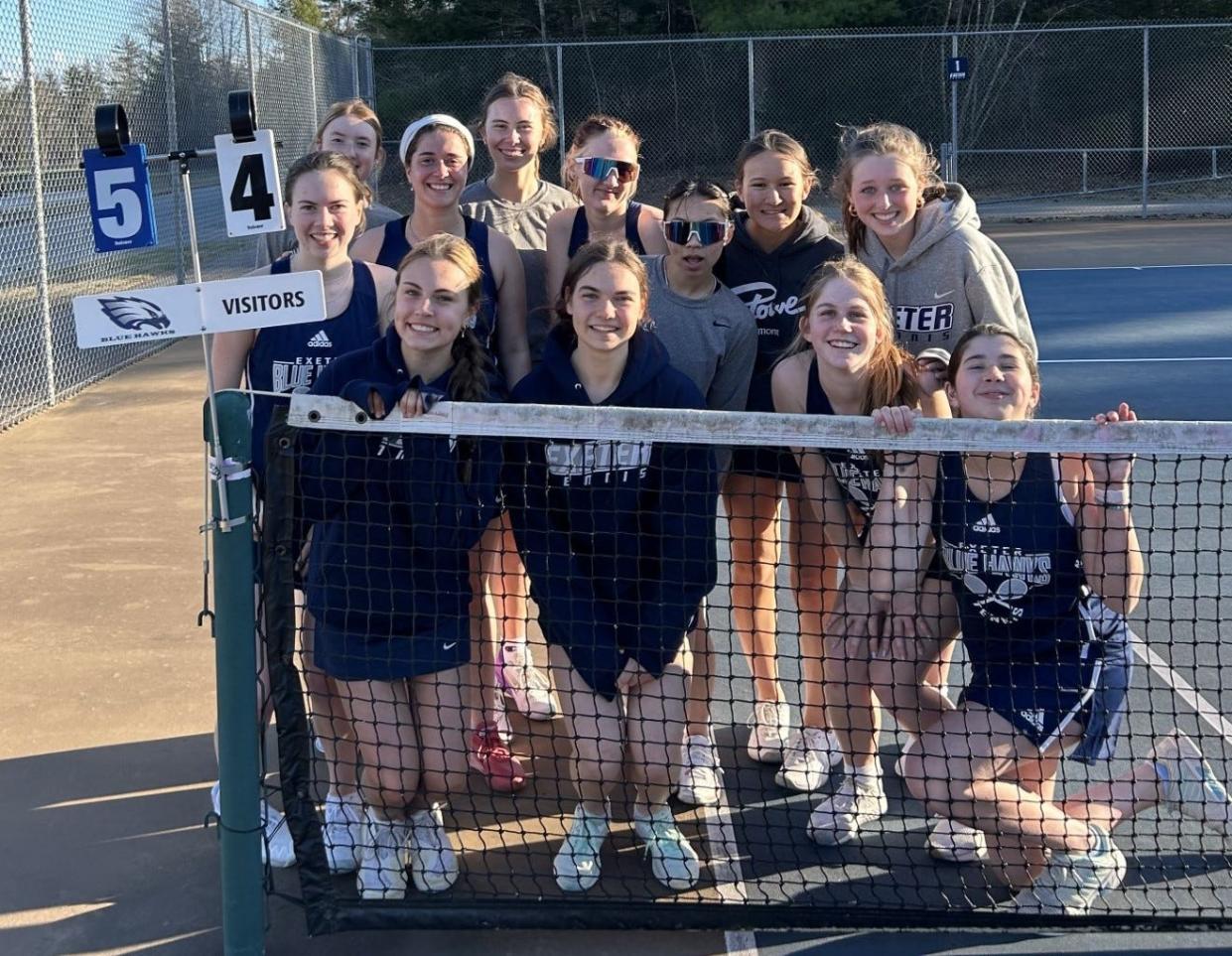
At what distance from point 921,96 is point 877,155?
23.2 m

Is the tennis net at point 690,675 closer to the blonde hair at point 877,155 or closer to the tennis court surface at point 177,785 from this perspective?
the tennis court surface at point 177,785

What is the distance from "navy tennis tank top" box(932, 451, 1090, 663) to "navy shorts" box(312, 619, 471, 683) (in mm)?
1370

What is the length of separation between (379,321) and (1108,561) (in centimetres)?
209

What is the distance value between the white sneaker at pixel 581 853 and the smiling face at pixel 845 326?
142 centimetres

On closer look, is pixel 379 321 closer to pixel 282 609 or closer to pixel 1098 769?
pixel 282 609

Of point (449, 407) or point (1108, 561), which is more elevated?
point (449, 407)

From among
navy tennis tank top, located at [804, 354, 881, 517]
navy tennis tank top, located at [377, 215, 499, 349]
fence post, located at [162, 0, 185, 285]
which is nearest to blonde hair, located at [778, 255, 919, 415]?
navy tennis tank top, located at [804, 354, 881, 517]

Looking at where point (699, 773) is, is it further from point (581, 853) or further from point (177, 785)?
point (177, 785)

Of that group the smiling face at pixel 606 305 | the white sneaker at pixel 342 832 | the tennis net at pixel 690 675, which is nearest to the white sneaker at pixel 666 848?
the tennis net at pixel 690 675

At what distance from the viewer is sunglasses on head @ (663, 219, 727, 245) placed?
4.14m

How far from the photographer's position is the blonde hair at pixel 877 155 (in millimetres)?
4215

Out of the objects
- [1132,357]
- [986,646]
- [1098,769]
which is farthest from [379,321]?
[1132,357]

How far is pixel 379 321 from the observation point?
396 centimetres

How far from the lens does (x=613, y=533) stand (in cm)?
373
